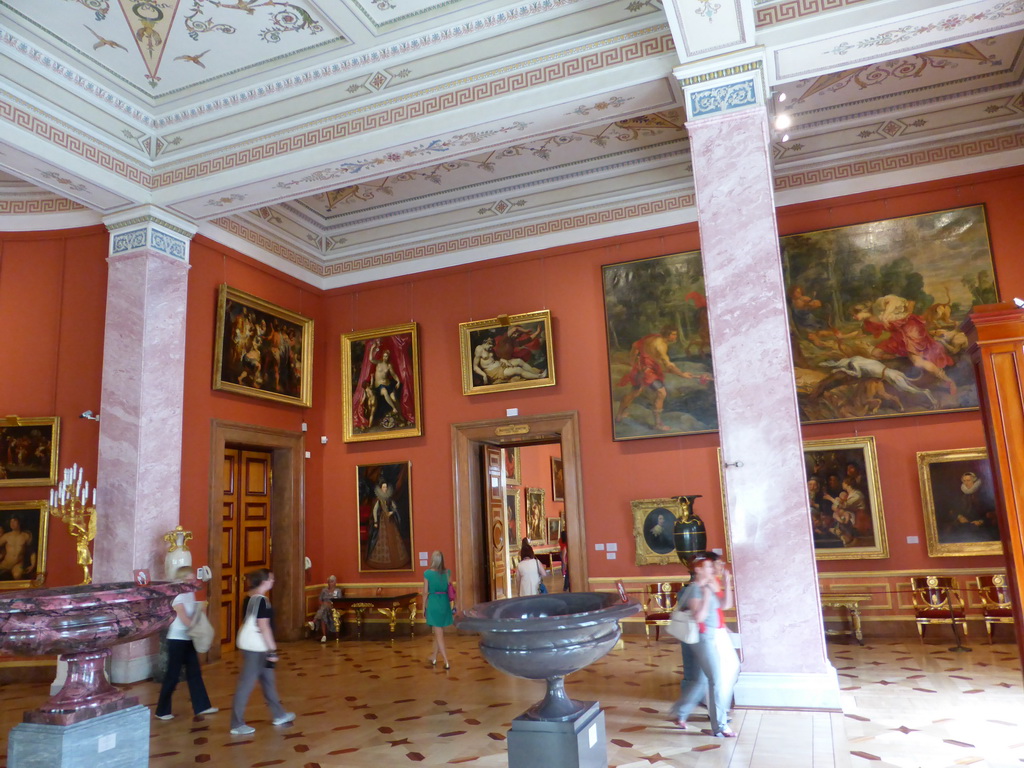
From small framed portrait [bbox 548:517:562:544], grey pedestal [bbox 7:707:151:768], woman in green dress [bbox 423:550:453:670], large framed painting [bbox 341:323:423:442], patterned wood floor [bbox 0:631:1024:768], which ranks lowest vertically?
patterned wood floor [bbox 0:631:1024:768]

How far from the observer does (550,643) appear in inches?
165

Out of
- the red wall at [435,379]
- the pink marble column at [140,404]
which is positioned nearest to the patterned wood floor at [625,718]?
the pink marble column at [140,404]

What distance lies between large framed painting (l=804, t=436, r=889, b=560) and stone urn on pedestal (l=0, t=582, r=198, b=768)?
8730mm

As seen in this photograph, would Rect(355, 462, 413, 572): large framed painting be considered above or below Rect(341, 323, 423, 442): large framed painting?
below

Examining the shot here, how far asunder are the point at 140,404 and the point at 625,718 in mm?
7308

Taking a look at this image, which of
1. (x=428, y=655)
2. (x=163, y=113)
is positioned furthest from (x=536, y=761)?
(x=163, y=113)

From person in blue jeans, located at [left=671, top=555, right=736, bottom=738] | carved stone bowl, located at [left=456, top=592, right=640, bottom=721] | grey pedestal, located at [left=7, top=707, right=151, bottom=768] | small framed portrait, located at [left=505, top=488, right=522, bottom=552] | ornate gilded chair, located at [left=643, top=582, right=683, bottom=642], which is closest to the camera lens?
carved stone bowl, located at [left=456, top=592, right=640, bottom=721]

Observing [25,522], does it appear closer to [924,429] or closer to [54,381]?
[54,381]

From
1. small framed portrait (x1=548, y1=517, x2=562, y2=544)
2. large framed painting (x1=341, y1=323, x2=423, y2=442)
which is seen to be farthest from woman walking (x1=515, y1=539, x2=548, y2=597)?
small framed portrait (x1=548, y1=517, x2=562, y2=544)

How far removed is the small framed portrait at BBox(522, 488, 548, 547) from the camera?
65.9 feet

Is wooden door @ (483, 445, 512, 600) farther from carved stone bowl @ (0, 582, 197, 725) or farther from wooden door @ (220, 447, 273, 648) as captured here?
carved stone bowl @ (0, 582, 197, 725)

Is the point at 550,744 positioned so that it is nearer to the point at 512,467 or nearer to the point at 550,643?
the point at 550,643

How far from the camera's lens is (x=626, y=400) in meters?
12.2

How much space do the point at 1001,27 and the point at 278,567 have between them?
12.4 meters
